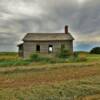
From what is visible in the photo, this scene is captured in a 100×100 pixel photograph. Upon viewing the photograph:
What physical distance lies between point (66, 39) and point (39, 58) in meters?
7.40

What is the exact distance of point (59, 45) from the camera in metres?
39.5

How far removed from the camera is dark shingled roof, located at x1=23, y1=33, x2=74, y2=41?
129 ft

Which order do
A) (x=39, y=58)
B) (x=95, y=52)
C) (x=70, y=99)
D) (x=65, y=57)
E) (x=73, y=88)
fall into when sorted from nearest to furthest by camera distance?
(x=70, y=99) < (x=73, y=88) < (x=39, y=58) < (x=65, y=57) < (x=95, y=52)

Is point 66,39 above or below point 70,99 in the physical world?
above

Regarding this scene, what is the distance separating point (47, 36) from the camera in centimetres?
4038

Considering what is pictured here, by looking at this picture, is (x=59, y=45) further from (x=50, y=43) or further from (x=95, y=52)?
(x=95, y=52)

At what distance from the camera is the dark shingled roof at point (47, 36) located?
39281 mm

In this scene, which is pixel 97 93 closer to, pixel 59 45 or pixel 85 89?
pixel 85 89

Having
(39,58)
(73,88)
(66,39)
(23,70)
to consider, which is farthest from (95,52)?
(73,88)

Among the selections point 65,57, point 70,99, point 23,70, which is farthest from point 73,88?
point 65,57

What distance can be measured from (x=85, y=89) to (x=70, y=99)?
1987 mm

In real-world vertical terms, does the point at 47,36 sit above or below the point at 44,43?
above

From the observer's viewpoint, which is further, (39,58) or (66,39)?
(66,39)

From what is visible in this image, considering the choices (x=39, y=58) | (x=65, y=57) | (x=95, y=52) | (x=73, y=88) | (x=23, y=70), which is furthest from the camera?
(x=95, y=52)
